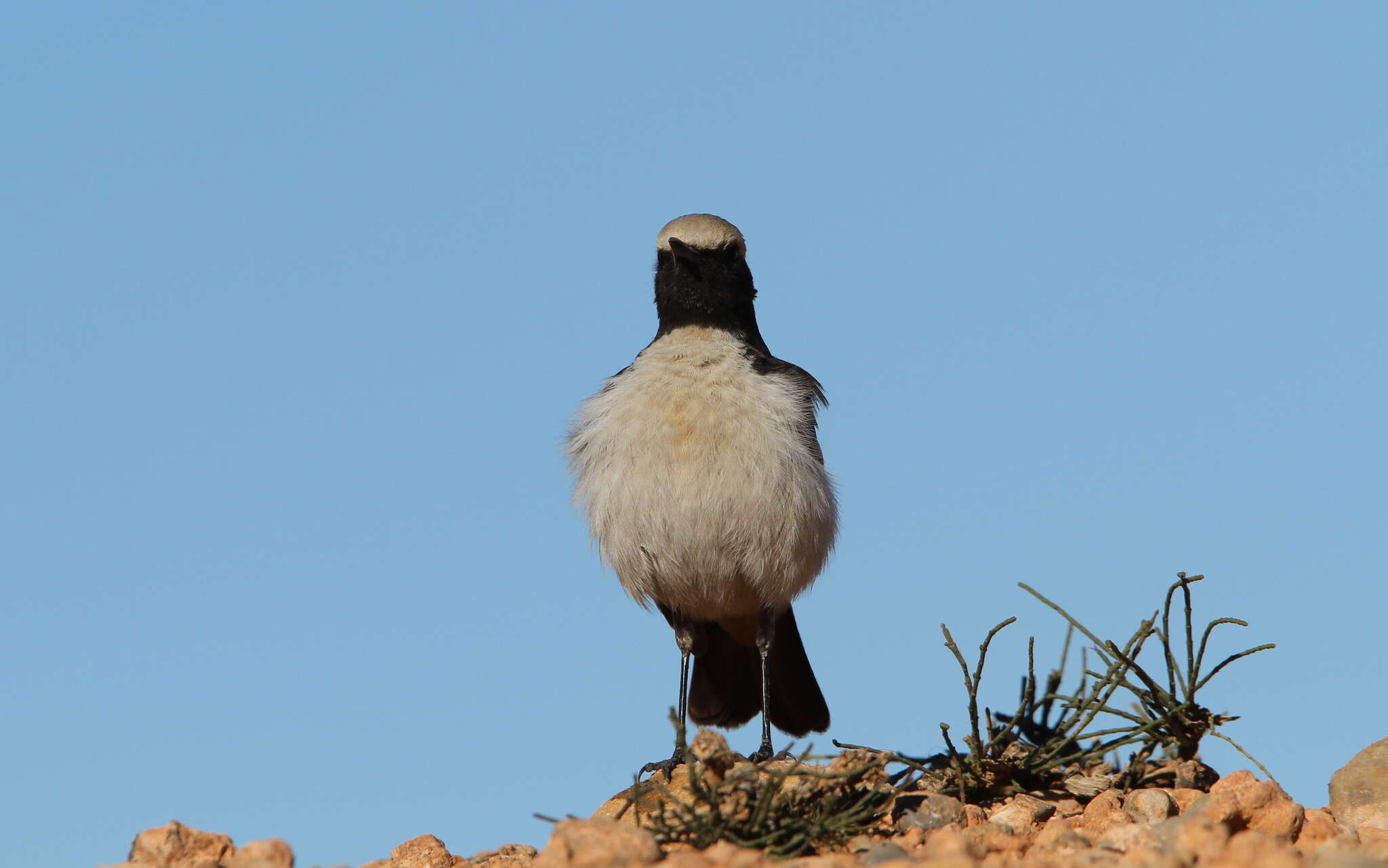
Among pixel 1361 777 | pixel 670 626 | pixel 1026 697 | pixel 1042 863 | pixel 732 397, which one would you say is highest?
pixel 732 397

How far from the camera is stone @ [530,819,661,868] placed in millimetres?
4574

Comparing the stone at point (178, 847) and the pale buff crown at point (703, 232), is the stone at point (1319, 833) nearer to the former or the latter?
the stone at point (178, 847)

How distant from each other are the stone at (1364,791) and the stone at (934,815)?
1661mm

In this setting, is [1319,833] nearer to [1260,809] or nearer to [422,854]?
[1260,809]

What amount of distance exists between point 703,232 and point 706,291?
1.21 feet

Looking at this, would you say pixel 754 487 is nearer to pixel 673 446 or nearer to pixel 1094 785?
pixel 673 446

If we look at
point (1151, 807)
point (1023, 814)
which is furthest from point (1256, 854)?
point (1023, 814)

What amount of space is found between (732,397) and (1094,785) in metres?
2.62

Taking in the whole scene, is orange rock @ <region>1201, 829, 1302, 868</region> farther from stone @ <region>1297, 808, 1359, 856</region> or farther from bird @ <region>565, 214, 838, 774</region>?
bird @ <region>565, 214, 838, 774</region>

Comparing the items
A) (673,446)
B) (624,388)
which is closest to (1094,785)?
(673,446)

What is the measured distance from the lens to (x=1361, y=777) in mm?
6078

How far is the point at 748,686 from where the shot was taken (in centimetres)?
845

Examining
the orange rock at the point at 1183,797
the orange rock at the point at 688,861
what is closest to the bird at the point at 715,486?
the orange rock at the point at 1183,797

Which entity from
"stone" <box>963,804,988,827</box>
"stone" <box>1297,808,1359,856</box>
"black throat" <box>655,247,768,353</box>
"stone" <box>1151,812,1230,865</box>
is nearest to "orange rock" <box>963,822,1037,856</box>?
"stone" <box>963,804,988,827</box>
